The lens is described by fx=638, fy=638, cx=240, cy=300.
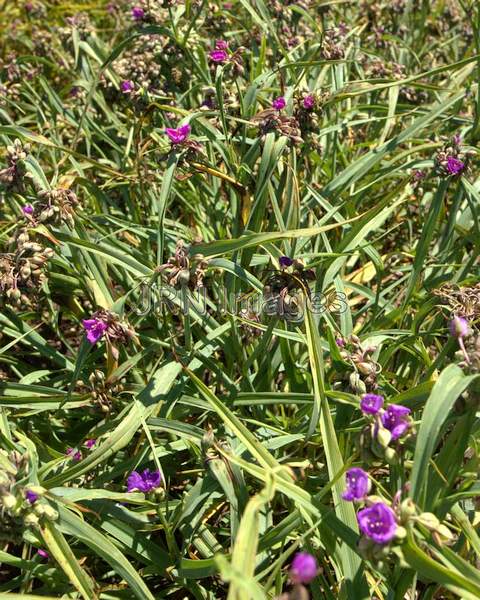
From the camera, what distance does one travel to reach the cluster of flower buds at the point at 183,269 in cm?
136

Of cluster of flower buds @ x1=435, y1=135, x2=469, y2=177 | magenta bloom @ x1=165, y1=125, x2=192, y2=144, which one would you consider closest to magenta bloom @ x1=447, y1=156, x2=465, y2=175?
cluster of flower buds @ x1=435, y1=135, x2=469, y2=177

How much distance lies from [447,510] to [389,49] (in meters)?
2.82

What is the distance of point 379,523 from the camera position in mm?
996

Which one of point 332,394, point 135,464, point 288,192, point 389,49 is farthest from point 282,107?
point 389,49

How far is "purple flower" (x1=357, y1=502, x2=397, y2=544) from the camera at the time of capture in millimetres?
971

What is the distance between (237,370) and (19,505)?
94 centimetres

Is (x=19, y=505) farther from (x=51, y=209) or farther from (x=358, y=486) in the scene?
(x=51, y=209)

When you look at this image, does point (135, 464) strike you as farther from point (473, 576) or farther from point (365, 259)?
point (365, 259)

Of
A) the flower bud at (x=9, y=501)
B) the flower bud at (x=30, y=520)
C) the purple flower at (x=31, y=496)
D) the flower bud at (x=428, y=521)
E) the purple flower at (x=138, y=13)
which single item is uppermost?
the purple flower at (x=138, y=13)

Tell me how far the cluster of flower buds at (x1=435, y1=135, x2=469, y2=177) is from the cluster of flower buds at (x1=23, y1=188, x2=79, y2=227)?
1.04m

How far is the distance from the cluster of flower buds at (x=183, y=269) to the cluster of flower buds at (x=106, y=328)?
180 mm

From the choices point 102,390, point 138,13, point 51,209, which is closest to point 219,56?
point 138,13

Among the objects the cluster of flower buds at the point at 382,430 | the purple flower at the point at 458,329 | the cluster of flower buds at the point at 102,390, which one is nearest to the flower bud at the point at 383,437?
the cluster of flower buds at the point at 382,430

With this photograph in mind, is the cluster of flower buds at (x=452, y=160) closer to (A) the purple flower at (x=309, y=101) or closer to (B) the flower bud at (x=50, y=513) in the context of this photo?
(A) the purple flower at (x=309, y=101)
